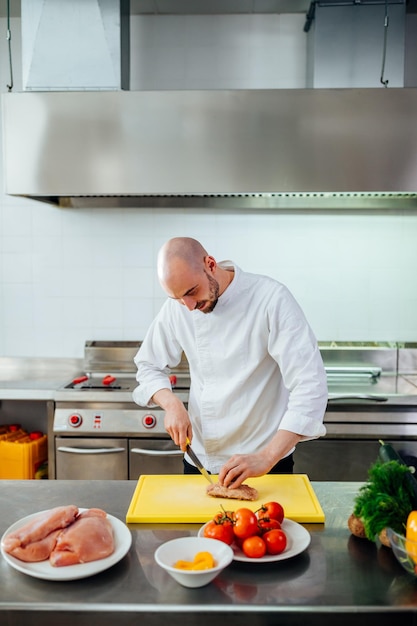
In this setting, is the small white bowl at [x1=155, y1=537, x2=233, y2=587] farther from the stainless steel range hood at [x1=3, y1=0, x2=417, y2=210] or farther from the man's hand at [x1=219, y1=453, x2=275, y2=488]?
the stainless steel range hood at [x1=3, y1=0, x2=417, y2=210]

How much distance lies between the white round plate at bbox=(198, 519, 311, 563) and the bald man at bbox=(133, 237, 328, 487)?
379 mm

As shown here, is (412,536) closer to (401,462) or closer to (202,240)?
(401,462)

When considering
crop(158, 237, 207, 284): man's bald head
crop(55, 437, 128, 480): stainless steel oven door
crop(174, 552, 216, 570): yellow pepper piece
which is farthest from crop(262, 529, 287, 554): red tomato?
crop(55, 437, 128, 480): stainless steel oven door

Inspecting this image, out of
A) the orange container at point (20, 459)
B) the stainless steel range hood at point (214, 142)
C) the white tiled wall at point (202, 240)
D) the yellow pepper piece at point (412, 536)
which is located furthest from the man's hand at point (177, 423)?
the white tiled wall at point (202, 240)

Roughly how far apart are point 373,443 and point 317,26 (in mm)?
2209

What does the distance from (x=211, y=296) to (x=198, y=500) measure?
64 centimetres

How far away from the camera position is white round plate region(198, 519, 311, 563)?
134cm

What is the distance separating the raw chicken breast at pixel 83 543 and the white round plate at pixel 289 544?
23cm

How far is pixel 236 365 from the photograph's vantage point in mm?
2102

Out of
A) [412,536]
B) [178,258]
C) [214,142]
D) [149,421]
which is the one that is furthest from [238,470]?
[214,142]

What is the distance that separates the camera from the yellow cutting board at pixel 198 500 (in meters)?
Result: 1.59

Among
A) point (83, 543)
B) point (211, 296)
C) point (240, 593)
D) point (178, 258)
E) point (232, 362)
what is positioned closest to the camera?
point (240, 593)

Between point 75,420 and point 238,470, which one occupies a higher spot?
point 238,470

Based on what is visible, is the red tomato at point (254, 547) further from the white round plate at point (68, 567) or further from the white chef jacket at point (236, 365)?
the white chef jacket at point (236, 365)
